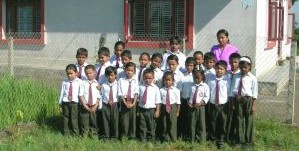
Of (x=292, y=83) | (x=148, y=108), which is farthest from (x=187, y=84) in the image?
(x=292, y=83)

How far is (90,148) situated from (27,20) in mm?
8326

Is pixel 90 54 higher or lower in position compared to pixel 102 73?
higher

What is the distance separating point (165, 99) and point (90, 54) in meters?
6.37

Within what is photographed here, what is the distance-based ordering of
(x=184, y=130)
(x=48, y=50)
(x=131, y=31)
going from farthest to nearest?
(x=48, y=50), (x=131, y=31), (x=184, y=130)

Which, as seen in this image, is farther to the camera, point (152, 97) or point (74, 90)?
point (74, 90)

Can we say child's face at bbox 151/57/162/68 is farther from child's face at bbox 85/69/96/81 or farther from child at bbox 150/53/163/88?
child's face at bbox 85/69/96/81

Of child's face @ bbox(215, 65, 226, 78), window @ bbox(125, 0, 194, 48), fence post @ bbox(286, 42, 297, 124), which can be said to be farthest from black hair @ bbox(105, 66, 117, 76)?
window @ bbox(125, 0, 194, 48)

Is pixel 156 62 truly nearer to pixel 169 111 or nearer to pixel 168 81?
pixel 168 81

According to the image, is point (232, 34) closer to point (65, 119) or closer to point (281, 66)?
point (281, 66)

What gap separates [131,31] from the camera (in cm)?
1180

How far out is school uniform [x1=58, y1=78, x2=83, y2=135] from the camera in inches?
246

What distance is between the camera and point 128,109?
6117 millimetres

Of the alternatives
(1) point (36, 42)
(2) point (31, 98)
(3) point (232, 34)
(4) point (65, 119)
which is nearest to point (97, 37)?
(1) point (36, 42)

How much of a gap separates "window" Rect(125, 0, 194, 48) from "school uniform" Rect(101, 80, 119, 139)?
516cm
